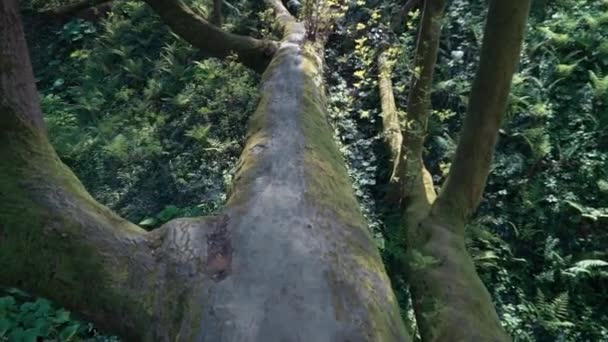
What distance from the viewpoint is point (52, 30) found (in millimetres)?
12164

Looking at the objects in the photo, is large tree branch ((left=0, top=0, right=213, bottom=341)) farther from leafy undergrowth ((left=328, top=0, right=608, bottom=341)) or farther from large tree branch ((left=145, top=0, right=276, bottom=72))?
large tree branch ((left=145, top=0, right=276, bottom=72))

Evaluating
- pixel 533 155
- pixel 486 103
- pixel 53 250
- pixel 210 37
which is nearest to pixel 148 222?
pixel 210 37

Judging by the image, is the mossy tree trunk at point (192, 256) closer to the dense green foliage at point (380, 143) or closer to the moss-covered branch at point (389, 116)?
the dense green foliage at point (380, 143)

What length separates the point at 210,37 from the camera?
7.77 metres

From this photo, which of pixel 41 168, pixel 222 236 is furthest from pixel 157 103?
pixel 222 236

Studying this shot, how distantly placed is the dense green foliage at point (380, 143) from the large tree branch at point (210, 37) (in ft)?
3.06

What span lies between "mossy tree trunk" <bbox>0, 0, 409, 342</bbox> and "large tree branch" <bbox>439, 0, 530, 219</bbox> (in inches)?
54.5

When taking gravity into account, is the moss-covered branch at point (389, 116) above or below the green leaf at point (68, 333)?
above

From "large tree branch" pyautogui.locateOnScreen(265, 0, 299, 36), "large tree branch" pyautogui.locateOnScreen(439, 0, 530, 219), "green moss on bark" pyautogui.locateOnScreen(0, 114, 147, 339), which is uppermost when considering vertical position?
"large tree branch" pyautogui.locateOnScreen(265, 0, 299, 36)

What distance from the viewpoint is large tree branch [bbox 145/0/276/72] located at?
750cm

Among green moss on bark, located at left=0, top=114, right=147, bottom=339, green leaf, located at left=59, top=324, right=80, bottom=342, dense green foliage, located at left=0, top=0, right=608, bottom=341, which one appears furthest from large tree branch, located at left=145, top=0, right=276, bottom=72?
green moss on bark, located at left=0, top=114, right=147, bottom=339

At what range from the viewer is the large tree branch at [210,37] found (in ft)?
24.6

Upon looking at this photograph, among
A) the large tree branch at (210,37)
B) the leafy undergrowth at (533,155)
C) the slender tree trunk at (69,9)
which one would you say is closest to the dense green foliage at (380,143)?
the leafy undergrowth at (533,155)

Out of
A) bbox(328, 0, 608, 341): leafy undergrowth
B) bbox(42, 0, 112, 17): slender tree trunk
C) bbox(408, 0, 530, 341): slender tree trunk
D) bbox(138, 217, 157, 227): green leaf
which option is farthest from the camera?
bbox(42, 0, 112, 17): slender tree trunk
